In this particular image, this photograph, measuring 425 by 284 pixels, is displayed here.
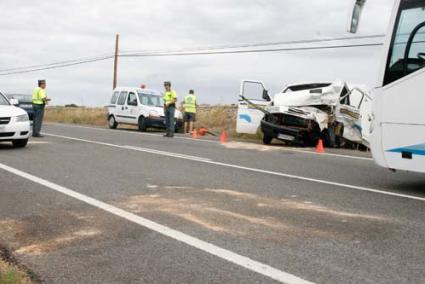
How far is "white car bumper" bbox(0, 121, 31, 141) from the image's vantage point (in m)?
12.6

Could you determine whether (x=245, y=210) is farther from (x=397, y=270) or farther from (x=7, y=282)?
(x=7, y=282)

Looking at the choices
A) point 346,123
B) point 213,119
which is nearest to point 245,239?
point 346,123

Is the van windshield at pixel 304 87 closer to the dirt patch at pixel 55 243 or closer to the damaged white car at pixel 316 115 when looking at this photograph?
the damaged white car at pixel 316 115

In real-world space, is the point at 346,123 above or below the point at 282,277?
above

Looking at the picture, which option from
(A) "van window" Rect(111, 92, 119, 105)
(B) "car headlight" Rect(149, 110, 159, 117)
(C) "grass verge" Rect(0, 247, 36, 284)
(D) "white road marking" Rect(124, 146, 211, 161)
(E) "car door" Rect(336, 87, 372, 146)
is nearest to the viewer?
(C) "grass verge" Rect(0, 247, 36, 284)

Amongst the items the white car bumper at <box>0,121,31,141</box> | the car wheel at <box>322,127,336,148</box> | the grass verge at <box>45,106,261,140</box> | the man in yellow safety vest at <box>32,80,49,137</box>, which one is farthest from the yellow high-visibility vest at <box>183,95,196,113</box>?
the white car bumper at <box>0,121,31,141</box>

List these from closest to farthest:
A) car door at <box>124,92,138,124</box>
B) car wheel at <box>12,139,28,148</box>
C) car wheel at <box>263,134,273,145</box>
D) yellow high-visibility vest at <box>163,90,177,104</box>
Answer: car wheel at <box>12,139,28,148</box> → car wheel at <box>263,134,273,145</box> → yellow high-visibility vest at <box>163,90,177,104</box> → car door at <box>124,92,138,124</box>

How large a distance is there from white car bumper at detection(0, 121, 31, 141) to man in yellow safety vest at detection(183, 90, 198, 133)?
10.5 m

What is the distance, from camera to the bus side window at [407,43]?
767 centimetres

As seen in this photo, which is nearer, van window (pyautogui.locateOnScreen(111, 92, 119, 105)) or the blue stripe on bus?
the blue stripe on bus

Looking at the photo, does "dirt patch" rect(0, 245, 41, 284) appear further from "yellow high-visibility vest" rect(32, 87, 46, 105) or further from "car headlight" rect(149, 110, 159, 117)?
"car headlight" rect(149, 110, 159, 117)

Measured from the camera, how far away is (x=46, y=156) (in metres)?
11.5

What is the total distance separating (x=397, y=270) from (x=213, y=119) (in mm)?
25626

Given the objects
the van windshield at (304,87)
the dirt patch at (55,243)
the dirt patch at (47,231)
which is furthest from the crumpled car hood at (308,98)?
the dirt patch at (55,243)
